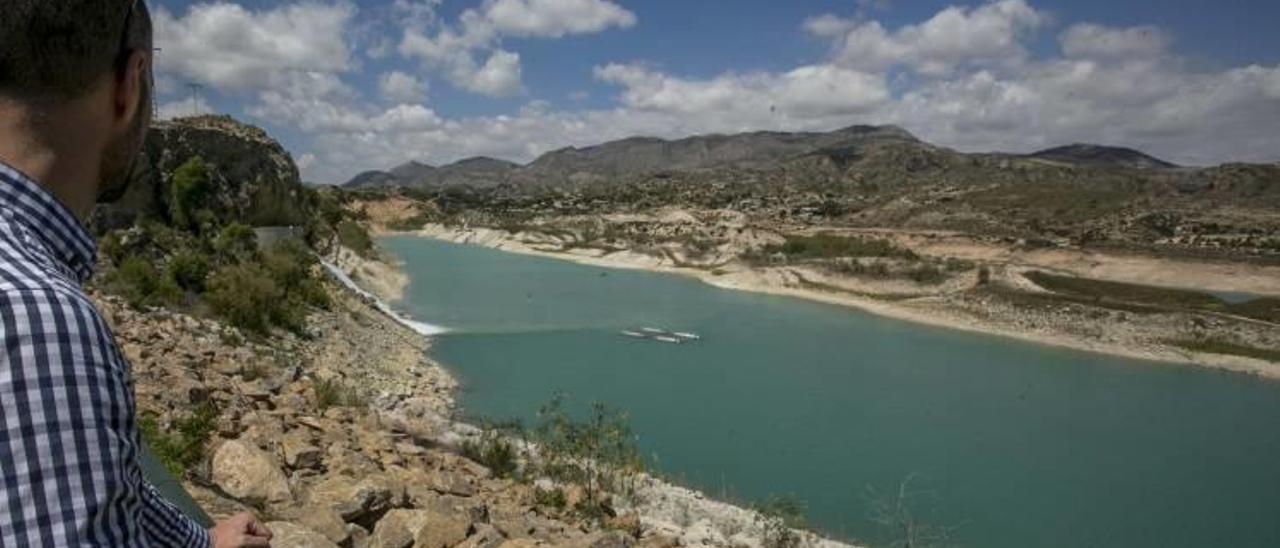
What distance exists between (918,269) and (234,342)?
43304 mm

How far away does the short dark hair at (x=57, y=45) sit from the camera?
121 centimetres

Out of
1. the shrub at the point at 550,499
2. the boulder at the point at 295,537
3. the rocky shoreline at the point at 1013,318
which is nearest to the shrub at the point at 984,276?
the rocky shoreline at the point at 1013,318

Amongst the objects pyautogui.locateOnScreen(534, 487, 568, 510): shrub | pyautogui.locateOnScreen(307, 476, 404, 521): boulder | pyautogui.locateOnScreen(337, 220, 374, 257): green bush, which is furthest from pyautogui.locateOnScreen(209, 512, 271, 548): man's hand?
pyautogui.locateOnScreen(337, 220, 374, 257): green bush

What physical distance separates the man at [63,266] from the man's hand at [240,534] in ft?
2.62

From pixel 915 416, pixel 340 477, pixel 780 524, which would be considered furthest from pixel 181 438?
pixel 915 416

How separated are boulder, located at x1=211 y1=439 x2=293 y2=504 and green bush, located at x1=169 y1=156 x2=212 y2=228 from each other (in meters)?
29.7

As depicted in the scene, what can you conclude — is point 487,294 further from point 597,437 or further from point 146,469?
point 146,469

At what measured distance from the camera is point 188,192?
33375 millimetres

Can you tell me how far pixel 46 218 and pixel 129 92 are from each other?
262 millimetres

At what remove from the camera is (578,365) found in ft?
95.5

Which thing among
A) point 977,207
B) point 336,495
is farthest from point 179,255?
point 977,207

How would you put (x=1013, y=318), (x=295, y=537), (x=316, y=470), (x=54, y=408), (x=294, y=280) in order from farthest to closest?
(x=1013, y=318)
(x=294, y=280)
(x=316, y=470)
(x=295, y=537)
(x=54, y=408)

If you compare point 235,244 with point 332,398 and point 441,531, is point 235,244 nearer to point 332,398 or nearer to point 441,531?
point 332,398

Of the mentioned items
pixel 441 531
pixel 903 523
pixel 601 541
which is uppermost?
pixel 441 531
